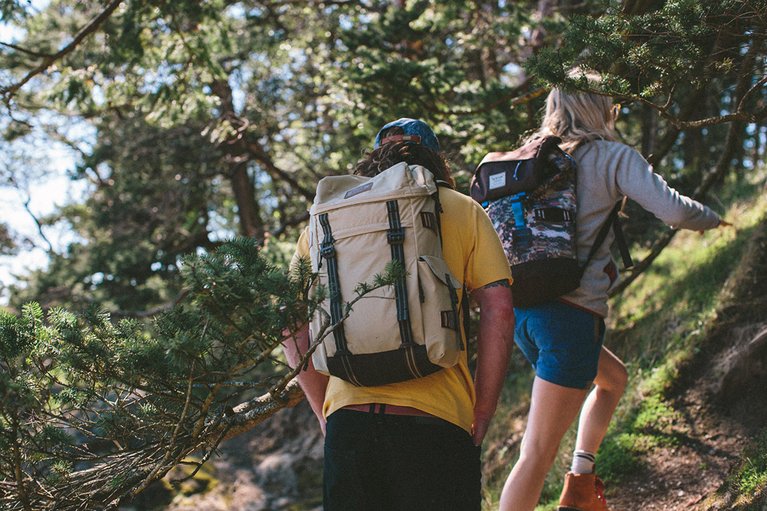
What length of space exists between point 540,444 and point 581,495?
69cm

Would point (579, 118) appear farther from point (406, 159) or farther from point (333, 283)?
point (333, 283)

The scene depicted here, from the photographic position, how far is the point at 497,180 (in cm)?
328

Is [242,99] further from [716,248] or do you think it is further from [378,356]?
[378,356]

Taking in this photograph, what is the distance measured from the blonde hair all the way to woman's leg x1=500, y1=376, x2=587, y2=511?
116 cm

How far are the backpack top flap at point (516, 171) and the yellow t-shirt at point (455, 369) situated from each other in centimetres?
66

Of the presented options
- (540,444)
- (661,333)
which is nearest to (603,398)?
(540,444)

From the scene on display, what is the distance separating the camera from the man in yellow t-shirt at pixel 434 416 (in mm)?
2285

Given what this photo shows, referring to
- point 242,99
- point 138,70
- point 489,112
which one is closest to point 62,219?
point 242,99

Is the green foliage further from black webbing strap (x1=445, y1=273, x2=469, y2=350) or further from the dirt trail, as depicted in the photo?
the dirt trail

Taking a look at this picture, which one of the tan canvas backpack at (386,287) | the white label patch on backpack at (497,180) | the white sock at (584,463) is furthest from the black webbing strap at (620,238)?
the tan canvas backpack at (386,287)

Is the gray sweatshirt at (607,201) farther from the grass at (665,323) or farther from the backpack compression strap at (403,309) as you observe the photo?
the grass at (665,323)

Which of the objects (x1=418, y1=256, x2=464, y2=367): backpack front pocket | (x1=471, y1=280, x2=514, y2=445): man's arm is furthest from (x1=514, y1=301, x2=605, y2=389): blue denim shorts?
(x1=418, y1=256, x2=464, y2=367): backpack front pocket

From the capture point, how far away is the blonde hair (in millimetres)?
3389

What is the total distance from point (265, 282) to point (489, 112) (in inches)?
181
